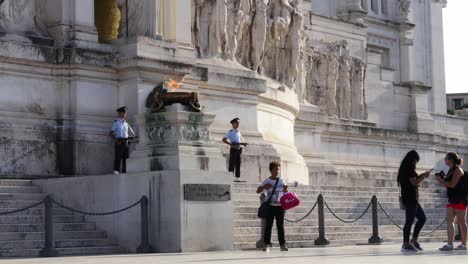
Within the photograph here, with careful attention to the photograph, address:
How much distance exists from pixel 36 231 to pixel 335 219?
30.3 ft

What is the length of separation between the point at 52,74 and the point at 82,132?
1.70 metres

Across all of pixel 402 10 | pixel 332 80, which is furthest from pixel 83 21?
pixel 402 10

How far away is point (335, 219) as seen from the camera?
106 feet

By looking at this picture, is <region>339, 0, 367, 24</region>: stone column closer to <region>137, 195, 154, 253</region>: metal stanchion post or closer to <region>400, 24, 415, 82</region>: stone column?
<region>400, 24, 415, 82</region>: stone column

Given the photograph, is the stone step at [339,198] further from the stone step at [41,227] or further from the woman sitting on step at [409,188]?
Result: the woman sitting on step at [409,188]

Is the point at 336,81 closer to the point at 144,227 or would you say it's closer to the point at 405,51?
the point at 405,51

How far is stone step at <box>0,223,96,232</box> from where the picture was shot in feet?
84.1

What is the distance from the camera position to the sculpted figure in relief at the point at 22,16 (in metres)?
32.0

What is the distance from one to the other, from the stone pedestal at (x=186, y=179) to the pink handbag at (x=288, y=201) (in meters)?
1.66

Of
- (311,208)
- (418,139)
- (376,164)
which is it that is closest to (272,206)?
(311,208)

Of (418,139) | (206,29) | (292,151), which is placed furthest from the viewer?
(418,139)

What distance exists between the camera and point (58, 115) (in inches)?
1267

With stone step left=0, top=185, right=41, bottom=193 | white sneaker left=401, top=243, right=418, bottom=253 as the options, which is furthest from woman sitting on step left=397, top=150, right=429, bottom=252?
stone step left=0, top=185, right=41, bottom=193

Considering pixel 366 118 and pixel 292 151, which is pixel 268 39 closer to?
pixel 292 151
